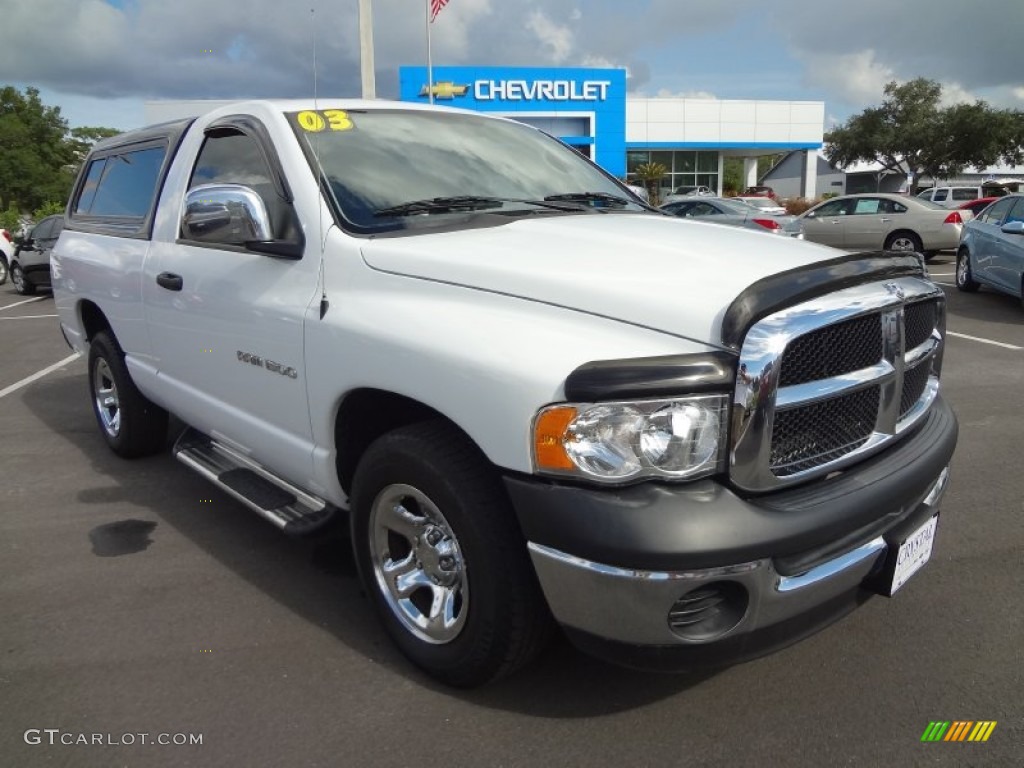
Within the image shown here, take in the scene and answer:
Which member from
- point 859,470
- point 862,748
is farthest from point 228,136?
point 862,748

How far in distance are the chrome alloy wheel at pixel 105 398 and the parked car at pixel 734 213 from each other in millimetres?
10982

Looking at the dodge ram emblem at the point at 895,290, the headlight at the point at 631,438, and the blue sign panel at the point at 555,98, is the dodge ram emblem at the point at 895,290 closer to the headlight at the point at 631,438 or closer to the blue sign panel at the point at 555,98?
the headlight at the point at 631,438

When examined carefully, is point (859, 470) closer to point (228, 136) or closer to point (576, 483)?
point (576, 483)

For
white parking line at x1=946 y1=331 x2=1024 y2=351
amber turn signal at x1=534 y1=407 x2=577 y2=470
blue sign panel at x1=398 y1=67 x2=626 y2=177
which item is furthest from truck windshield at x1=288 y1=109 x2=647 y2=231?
blue sign panel at x1=398 y1=67 x2=626 y2=177

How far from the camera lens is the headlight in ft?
6.77

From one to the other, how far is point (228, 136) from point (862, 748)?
347 cm

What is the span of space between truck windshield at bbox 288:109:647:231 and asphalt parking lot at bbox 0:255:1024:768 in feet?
5.24

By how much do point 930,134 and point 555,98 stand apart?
23125mm

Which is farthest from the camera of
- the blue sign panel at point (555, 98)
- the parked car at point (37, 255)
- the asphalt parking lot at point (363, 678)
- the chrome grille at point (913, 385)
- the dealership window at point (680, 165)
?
the dealership window at point (680, 165)

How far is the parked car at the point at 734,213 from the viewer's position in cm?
1474

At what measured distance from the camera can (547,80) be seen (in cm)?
4406

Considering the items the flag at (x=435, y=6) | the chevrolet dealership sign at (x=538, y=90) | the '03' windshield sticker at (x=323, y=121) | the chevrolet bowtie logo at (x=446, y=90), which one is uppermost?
the chevrolet dealership sign at (x=538, y=90)

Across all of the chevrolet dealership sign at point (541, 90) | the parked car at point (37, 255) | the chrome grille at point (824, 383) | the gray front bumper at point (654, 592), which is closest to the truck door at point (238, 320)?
the gray front bumper at point (654, 592)

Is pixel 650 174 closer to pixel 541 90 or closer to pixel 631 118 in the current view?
pixel 631 118
